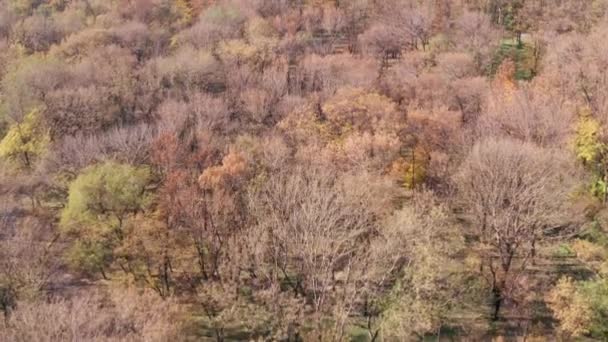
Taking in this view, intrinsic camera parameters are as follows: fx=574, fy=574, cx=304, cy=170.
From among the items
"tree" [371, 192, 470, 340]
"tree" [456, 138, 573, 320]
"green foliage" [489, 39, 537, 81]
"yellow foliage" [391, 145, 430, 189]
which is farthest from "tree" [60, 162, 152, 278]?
"green foliage" [489, 39, 537, 81]

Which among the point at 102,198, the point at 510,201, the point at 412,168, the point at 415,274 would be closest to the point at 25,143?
the point at 102,198

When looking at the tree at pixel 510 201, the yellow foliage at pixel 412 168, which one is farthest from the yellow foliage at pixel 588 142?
the yellow foliage at pixel 412 168

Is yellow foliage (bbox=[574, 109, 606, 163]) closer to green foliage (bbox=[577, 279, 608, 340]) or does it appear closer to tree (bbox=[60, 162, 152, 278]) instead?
green foliage (bbox=[577, 279, 608, 340])

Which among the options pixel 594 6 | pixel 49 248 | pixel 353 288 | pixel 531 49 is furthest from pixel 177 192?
pixel 594 6

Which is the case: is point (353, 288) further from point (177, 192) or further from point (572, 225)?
point (572, 225)

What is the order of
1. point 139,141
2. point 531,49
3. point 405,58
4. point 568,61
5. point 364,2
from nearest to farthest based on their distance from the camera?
1. point 139,141
2. point 568,61
3. point 405,58
4. point 531,49
5. point 364,2
